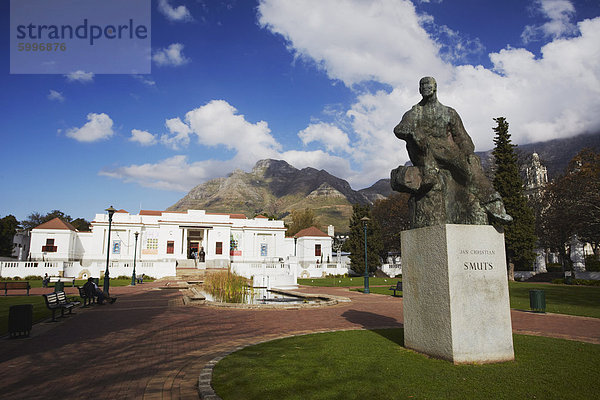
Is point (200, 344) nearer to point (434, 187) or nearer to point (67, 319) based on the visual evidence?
point (434, 187)

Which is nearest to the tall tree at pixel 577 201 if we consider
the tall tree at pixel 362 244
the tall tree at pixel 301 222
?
the tall tree at pixel 362 244

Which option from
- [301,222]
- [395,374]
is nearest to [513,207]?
[395,374]

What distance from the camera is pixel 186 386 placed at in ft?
16.6

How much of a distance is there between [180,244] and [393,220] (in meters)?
29.3

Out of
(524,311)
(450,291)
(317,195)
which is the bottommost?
(524,311)

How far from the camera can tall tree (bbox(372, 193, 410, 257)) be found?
5070cm

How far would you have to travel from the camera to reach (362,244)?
138 feet

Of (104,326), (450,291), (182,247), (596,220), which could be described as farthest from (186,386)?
(182,247)

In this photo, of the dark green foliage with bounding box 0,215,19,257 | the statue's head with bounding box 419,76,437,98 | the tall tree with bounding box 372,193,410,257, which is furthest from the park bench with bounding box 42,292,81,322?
the dark green foliage with bounding box 0,215,19,257

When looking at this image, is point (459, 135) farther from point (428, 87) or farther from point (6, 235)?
point (6, 235)

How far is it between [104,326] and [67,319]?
224cm

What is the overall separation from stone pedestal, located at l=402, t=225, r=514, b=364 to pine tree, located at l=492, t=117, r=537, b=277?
101ft

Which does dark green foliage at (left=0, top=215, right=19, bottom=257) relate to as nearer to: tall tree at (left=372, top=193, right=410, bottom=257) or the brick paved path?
the brick paved path

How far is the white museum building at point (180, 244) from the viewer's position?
42.3 metres
